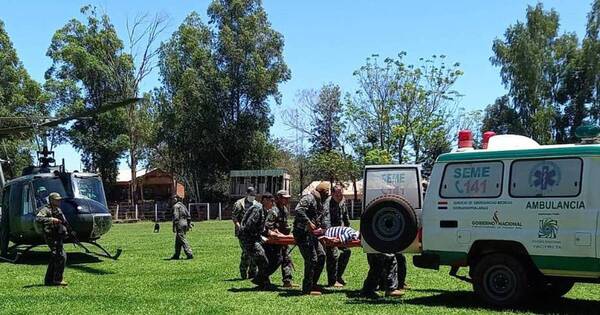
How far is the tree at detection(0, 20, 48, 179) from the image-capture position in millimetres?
53803

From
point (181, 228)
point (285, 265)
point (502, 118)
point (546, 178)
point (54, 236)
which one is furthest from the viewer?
point (502, 118)

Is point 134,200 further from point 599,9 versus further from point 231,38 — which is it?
point 599,9

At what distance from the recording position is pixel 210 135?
5838cm

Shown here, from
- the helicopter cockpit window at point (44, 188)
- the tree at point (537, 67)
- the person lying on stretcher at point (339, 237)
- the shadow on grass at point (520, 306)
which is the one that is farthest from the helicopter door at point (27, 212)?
the tree at point (537, 67)

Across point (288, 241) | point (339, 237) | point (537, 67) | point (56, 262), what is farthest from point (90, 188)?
point (537, 67)

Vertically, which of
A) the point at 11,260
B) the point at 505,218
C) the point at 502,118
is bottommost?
the point at 11,260

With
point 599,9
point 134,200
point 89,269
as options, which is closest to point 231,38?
point 134,200

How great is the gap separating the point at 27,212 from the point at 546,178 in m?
14.3

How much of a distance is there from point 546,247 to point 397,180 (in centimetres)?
239

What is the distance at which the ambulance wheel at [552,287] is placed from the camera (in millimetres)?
9374

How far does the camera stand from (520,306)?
9.10m

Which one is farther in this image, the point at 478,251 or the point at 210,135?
the point at 210,135

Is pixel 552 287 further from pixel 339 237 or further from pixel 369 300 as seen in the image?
pixel 339 237

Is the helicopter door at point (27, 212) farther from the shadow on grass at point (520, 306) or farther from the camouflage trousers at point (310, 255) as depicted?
the shadow on grass at point (520, 306)
